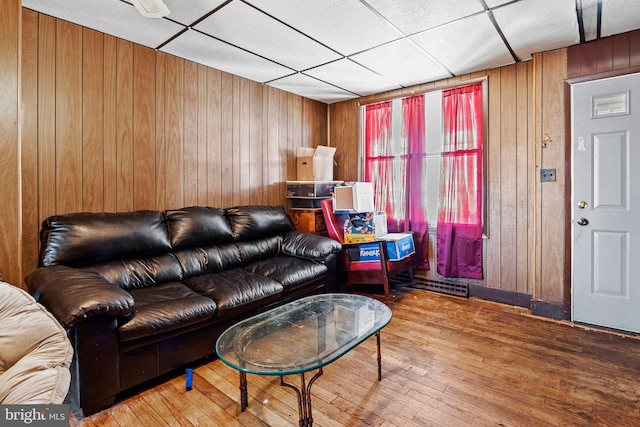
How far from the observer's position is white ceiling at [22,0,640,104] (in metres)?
2.20

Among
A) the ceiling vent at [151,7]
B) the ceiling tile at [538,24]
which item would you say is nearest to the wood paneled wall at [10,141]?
the ceiling vent at [151,7]

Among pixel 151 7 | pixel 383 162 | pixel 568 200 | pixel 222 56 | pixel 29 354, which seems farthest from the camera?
pixel 383 162

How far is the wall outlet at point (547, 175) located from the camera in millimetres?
2922

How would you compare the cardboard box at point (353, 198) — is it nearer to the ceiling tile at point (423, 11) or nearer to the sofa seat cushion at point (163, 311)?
the ceiling tile at point (423, 11)

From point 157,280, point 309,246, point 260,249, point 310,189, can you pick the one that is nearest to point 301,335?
point 157,280

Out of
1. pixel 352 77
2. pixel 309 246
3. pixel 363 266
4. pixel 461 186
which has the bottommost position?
pixel 363 266

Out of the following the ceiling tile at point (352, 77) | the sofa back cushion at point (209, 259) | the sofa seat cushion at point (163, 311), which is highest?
the ceiling tile at point (352, 77)

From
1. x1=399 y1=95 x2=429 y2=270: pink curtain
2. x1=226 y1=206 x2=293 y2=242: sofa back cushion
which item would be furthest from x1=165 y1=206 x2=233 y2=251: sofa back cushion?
x1=399 y1=95 x2=429 y2=270: pink curtain

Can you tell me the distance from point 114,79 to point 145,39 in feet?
1.37

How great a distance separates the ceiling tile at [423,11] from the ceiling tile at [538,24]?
24cm

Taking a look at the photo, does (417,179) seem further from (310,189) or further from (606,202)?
(606,202)

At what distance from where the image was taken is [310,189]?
12.8 feet

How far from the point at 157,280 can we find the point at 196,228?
54 centimetres

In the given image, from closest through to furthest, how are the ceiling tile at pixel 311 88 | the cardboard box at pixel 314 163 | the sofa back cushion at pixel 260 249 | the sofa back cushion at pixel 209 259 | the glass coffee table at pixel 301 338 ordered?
the glass coffee table at pixel 301 338 < the sofa back cushion at pixel 209 259 < the sofa back cushion at pixel 260 249 < the ceiling tile at pixel 311 88 < the cardboard box at pixel 314 163
